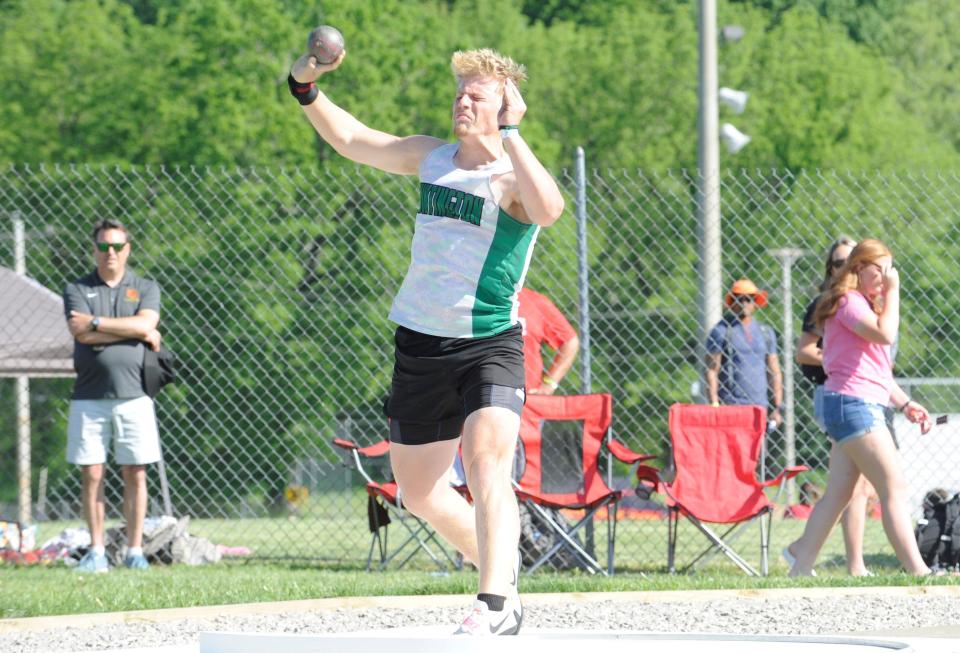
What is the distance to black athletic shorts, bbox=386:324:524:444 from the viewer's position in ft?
14.4

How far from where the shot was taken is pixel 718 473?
26.0 feet

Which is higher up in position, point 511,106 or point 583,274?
point 511,106

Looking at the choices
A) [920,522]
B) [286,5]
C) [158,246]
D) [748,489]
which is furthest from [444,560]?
[286,5]

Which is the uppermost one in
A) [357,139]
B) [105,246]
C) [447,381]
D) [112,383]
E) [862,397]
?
[357,139]

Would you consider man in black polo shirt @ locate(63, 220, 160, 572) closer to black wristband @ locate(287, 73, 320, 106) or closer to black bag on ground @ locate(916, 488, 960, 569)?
black wristband @ locate(287, 73, 320, 106)

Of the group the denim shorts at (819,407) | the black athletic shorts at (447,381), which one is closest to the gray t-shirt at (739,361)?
the denim shorts at (819,407)

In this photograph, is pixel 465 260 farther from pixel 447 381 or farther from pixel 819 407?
pixel 819 407

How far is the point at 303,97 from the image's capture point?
15.6 feet

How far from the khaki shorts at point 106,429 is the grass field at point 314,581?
663mm

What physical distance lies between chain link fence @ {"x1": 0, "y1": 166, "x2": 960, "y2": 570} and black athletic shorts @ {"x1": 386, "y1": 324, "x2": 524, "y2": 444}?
12.8 ft

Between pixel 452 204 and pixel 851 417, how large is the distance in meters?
3.06

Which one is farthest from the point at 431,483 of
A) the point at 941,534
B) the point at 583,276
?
the point at 941,534

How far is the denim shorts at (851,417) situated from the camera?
673cm

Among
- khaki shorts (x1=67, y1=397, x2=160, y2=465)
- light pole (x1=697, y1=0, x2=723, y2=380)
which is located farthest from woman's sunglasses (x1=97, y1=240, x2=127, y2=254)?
light pole (x1=697, y1=0, x2=723, y2=380)
